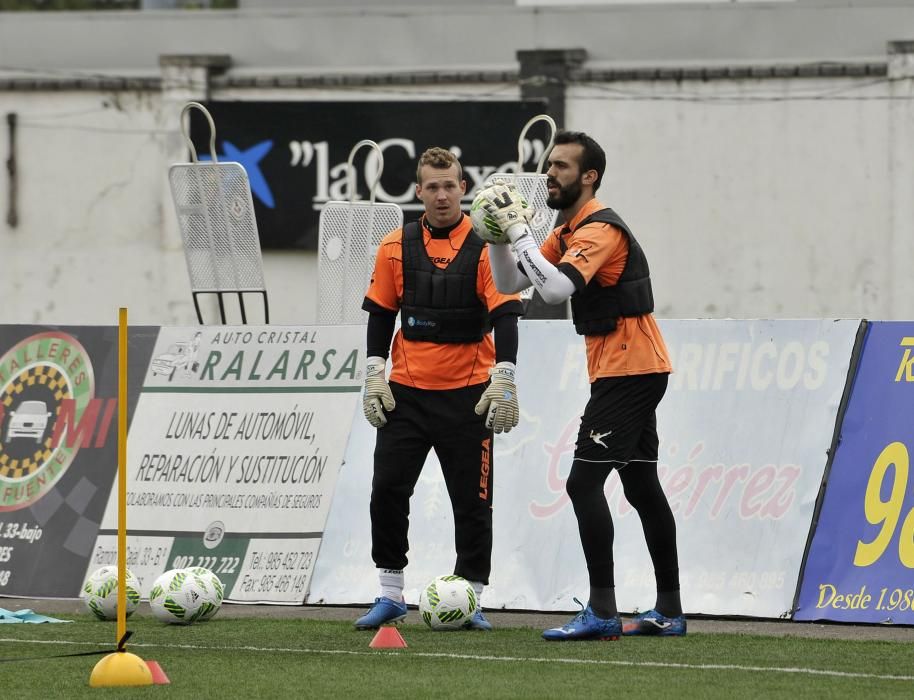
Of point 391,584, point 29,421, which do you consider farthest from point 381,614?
point 29,421

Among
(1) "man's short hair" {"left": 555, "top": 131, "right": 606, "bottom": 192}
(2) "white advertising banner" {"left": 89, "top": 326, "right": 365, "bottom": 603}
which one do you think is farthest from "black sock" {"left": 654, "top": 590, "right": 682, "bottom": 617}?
(2) "white advertising banner" {"left": 89, "top": 326, "right": 365, "bottom": 603}

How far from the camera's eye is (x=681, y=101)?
21125 millimetres

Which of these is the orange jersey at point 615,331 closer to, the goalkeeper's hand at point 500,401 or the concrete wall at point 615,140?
the goalkeeper's hand at point 500,401

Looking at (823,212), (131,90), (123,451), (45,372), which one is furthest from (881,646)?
(131,90)

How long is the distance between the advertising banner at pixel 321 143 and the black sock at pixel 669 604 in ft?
47.2

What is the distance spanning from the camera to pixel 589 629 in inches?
280

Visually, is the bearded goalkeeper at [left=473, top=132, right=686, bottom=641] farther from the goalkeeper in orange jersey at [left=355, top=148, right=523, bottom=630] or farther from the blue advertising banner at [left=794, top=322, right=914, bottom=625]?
the blue advertising banner at [left=794, top=322, right=914, bottom=625]

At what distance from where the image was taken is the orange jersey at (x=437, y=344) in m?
7.75

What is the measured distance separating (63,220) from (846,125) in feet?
35.2

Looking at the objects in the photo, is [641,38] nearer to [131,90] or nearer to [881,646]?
[131,90]

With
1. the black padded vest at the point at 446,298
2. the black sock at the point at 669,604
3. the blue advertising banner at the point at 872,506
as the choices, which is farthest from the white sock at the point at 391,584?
the blue advertising banner at the point at 872,506

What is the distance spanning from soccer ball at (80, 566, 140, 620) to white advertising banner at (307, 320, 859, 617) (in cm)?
116

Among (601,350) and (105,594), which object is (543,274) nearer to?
(601,350)

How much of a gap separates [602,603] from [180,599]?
2.18 m
